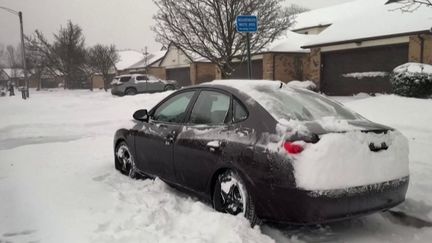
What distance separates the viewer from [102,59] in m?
49.8

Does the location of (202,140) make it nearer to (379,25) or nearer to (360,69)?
(360,69)

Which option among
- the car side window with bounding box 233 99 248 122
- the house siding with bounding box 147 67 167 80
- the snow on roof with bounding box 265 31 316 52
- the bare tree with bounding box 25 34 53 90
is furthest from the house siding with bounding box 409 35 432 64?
the bare tree with bounding box 25 34 53 90

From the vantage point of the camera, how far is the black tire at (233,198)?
14.2ft

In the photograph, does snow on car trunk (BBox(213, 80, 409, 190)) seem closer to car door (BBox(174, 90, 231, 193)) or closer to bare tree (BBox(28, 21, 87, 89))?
car door (BBox(174, 90, 231, 193))

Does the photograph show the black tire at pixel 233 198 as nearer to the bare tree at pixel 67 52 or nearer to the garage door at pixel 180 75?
the garage door at pixel 180 75

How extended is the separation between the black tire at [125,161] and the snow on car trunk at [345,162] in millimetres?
3256

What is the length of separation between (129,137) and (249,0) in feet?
42.0

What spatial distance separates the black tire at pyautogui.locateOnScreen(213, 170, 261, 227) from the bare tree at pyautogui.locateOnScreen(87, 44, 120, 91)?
45377 millimetres

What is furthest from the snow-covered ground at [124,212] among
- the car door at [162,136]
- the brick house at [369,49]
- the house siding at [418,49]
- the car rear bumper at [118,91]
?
the car rear bumper at [118,91]

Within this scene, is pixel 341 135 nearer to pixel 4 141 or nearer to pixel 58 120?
pixel 4 141

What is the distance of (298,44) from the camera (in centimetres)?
2775

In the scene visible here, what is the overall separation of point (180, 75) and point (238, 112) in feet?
115

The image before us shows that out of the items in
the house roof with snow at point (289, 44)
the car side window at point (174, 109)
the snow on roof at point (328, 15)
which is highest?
the snow on roof at point (328, 15)

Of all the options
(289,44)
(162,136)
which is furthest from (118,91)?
(162,136)
